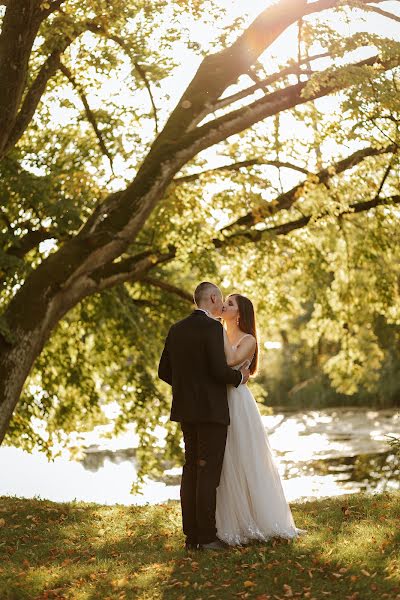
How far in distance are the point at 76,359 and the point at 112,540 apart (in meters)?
9.23

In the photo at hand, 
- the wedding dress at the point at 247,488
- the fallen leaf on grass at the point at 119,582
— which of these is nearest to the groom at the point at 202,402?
the wedding dress at the point at 247,488

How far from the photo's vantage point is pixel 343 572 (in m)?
6.06

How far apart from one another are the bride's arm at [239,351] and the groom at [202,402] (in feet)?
0.56

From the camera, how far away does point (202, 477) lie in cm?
694

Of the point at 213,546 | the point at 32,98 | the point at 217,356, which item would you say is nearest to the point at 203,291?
the point at 217,356

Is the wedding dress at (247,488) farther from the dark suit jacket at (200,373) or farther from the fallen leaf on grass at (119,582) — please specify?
the fallen leaf on grass at (119,582)

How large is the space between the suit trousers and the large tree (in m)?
3.77

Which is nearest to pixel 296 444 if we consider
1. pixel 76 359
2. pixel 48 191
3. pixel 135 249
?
pixel 76 359

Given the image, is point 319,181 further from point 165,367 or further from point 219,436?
point 219,436

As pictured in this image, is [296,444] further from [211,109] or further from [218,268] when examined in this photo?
[211,109]

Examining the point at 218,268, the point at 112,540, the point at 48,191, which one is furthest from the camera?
the point at 218,268

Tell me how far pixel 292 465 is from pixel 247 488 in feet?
49.4

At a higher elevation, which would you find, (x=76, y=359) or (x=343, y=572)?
(x=76, y=359)

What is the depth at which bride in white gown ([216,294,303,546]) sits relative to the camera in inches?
280
